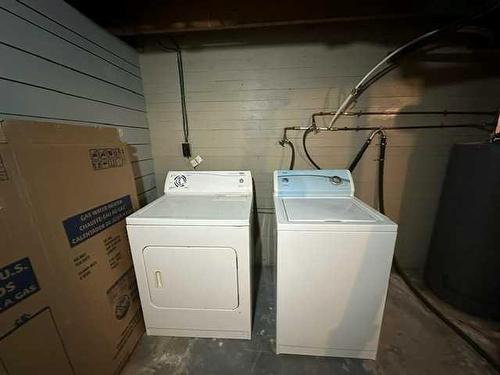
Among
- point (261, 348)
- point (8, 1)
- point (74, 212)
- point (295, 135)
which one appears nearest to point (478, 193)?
point (295, 135)

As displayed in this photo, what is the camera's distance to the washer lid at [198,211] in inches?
47.3

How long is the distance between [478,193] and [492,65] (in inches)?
44.9

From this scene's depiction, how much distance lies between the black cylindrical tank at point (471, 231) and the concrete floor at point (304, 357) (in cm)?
32

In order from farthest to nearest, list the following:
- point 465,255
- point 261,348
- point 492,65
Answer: point 492,65 → point 465,255 → point 261,348

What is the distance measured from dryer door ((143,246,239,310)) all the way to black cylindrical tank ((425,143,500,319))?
1707 millimetres

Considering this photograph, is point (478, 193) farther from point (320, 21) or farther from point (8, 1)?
point (8, 1)

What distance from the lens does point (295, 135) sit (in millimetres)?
1939

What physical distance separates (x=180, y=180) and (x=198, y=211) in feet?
1.88

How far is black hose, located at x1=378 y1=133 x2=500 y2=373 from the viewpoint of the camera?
1.30m

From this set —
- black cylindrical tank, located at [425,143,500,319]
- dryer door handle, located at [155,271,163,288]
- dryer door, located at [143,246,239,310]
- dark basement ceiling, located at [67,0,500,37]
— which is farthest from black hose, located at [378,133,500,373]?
dryer door handle, located at [155,271,163,288]

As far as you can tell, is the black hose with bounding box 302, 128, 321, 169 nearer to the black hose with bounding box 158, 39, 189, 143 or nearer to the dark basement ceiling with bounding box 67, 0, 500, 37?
the dark basement ceiling with bounding box 67, 0, 500, 37

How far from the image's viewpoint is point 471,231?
1491 mm

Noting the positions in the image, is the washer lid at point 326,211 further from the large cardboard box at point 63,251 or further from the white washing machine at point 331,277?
the large cardboard box at point 63,251

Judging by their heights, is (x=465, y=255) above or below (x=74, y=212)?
below
